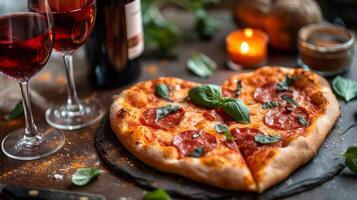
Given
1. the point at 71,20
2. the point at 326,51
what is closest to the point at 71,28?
the point at 71,20

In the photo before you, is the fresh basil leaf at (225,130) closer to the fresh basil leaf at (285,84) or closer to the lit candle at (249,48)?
the fresh basil leaf at (285,84)

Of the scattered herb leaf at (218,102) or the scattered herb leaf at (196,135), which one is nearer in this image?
the scattered herb leaf at (196,135)

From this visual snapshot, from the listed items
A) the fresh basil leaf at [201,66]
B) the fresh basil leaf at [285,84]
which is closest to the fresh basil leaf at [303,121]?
the fresh basil leaf at [285,84]

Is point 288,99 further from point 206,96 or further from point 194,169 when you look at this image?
point 194,169

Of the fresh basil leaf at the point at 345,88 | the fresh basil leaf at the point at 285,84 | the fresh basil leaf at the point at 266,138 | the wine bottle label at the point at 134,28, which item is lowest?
the fresh basil leaf at the point at 345,88

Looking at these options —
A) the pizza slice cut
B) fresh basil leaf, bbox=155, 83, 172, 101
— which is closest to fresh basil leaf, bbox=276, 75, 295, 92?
the pizza slice cut

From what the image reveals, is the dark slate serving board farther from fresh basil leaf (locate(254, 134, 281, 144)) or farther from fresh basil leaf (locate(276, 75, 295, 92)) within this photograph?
fresh basil leaf (locate(276, 75, 295, 92))
